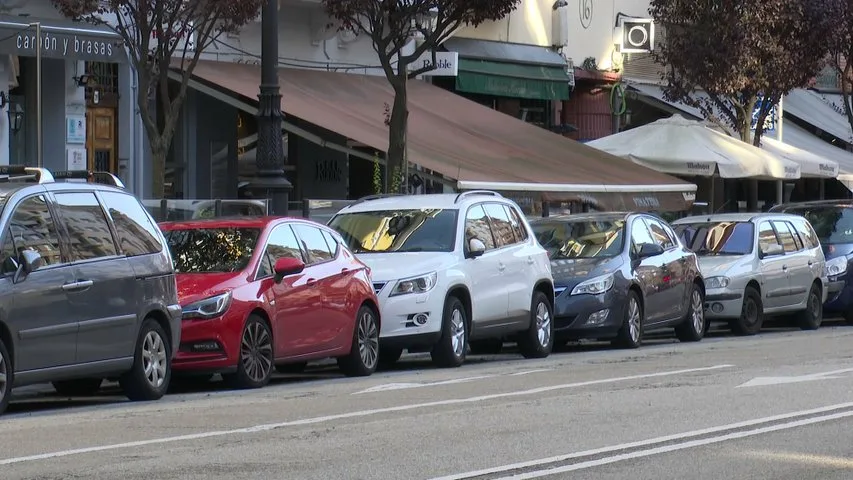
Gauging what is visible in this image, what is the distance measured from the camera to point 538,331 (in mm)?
18516

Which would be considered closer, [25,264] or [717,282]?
[25,264]

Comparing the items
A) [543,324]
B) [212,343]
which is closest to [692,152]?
[543,324]

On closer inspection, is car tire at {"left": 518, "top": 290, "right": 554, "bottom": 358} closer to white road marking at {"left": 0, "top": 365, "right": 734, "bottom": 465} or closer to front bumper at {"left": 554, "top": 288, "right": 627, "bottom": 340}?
front bumper at {"left": 554, "top": 288, "right": 627, "bottom": 340}

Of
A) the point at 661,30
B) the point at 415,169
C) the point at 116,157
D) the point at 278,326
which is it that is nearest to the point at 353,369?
the point at 278,326

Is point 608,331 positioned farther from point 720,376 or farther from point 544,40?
point 544,40

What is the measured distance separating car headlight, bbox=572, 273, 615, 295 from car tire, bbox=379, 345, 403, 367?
2471 millimetres

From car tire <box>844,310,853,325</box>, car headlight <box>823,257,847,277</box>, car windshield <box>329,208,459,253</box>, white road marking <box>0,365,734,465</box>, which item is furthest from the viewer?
car tire <box>844,310,853,325</box>

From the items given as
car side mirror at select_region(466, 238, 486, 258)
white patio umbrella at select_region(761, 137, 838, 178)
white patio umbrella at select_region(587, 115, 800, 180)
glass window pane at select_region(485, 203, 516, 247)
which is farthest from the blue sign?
car side mirror at select_region(466, 238, 486, 258)

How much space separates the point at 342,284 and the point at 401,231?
6.79 feet

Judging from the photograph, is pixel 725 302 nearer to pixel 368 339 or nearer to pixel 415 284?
pixel 415 284

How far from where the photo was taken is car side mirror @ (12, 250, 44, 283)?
38.7 ft

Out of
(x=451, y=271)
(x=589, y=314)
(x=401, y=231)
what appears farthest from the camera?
(x=589, y=314)

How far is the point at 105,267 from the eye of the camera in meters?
12.8

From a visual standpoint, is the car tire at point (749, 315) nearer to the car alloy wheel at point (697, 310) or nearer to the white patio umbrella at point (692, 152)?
the car alloy wheel at point (697, 310)
